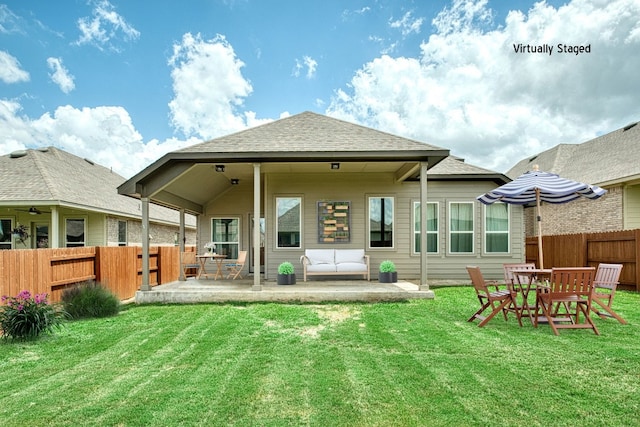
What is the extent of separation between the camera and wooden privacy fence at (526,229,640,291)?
9.30 meters

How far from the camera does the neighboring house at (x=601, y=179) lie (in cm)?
1157

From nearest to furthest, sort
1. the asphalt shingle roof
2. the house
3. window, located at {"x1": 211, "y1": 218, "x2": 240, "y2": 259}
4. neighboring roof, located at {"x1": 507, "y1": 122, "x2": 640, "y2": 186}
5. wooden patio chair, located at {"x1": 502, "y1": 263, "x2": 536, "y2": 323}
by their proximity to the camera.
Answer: wooden patio chair, located at {"x1": 502, "y1": 263, "x2": 536, "y2": 323}
the asphalt shingle roof
the house
window, located at {"x1": 211, "y1": 218, "x2": 240, "y2": 259}
neighboring roof, located at {"x1": 507, "y1": 122, "x2": 640, "y2": 186}

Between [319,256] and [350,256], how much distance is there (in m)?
0.78

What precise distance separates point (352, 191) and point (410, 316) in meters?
4.68

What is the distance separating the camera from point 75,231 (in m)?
13.1

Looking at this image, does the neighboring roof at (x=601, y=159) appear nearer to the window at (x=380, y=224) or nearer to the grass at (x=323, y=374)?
the window at (x=380, y=224)

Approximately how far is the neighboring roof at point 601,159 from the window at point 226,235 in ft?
38.3

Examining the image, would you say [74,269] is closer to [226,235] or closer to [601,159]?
[226,235]

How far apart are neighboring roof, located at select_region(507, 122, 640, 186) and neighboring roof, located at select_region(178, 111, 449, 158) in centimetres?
792

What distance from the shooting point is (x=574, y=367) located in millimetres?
3629

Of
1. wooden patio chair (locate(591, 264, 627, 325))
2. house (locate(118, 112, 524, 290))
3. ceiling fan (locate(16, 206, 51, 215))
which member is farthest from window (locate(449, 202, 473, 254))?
ceiling fan (locate(16, 206, 51, 215))

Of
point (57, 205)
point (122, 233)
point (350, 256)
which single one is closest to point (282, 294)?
point (350, 256)

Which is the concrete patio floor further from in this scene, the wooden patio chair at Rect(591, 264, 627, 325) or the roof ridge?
the roof ridge

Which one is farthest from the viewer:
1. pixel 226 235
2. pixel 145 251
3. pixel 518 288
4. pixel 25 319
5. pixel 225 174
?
pixel 226 235
